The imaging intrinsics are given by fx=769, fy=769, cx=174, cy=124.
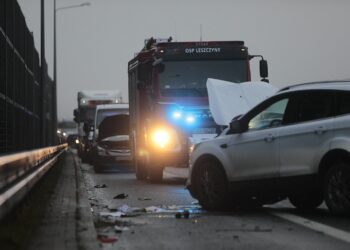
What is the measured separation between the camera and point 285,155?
385 inches

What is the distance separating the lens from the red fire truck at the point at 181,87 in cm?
1617

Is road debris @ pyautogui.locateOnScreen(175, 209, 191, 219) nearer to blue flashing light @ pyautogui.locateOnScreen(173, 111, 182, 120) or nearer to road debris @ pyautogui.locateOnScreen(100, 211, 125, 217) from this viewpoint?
road debris @ pyautogui.locateOnScreen(100, 211, 125, 217)

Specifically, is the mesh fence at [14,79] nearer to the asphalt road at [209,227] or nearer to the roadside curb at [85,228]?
the asphalt road at [209,227]

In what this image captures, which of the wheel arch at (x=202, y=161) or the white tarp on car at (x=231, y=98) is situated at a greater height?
the white tarp on car at (x=231, y=98)

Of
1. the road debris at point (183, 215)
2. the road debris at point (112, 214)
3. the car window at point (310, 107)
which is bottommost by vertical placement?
the road debris at point (183, 215)

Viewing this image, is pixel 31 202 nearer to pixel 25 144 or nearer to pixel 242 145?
pixel 242 145

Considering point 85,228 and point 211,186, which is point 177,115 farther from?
point 85,228

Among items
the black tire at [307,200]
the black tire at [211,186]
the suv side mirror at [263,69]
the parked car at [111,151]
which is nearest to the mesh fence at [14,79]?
the parked car at [111,151]

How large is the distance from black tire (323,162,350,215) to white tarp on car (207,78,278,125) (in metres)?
3.84

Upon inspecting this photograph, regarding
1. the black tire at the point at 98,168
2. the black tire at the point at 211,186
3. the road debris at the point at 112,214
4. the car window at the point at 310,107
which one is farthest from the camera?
the black tire at the point at 98,168

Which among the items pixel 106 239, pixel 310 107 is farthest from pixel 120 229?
pixel 310 107

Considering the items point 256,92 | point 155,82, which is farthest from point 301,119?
point 155,82

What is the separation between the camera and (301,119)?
9.83 metres

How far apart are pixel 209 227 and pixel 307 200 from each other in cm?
232
